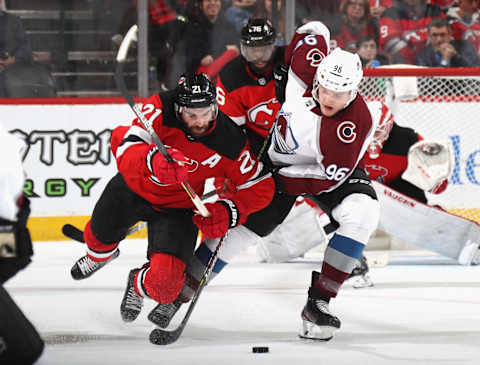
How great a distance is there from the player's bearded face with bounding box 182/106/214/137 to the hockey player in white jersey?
324 millimetres

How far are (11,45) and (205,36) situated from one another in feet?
3.52

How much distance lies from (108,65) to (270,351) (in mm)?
2390

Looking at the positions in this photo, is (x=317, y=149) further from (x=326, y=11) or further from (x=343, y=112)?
(x=326, y=11)

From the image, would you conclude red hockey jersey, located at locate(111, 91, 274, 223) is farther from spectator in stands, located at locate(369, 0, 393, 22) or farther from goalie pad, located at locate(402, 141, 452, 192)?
spectator in stands, located at locate(369, 0, 393, 22)

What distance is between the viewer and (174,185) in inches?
99.5

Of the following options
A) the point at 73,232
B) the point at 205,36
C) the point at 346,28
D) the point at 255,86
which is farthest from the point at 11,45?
the point at 346,28

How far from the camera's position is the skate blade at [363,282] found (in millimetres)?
3201

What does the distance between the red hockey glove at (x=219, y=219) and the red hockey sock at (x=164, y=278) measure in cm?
16

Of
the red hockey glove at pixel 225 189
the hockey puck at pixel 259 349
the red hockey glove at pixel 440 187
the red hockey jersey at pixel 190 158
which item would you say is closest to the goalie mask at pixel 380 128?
the red hockey glove at pixel 440 187

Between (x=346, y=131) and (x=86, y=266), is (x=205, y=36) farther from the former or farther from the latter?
(x=346, y=131)

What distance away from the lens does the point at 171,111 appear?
2.39 meters

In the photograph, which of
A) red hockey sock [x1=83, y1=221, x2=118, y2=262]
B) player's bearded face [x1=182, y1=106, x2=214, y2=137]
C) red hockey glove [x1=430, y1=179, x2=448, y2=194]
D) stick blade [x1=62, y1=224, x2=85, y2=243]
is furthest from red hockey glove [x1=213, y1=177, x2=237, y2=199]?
red hockey glove [x1=430, y1=179, x2=448, y2=194]

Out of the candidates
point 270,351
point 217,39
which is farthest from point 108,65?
point 270,351

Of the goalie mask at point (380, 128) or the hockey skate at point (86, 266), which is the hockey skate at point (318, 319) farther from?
the goalie mask at point (380, 128)
